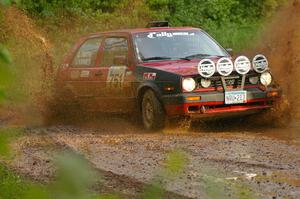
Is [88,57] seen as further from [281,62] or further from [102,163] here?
[102,163]

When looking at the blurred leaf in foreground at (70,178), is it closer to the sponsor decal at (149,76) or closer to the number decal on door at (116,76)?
the sponsor decal at (149,76)

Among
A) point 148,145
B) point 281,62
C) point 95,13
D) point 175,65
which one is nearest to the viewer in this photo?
point 148,145

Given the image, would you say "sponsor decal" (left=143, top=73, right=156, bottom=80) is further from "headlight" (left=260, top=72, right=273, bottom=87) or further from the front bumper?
"headlight" (left=260, top=72, right=273, bottom=87)

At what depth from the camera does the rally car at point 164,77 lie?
9.34m

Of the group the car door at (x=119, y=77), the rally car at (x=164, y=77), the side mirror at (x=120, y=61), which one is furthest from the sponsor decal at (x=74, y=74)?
the side mirror at (x=120, y=61)

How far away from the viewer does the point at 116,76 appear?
33.7 feet

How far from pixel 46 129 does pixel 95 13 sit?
37.0 ft

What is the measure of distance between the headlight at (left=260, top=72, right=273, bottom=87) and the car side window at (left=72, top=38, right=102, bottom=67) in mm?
2609

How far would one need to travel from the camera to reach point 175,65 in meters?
9.70

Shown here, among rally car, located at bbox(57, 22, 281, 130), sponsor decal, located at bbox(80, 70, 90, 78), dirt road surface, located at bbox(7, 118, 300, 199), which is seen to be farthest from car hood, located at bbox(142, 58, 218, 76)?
sponsor decal, located at bbox(80, 70, 90, 78)

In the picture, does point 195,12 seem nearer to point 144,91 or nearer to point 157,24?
point 157,24

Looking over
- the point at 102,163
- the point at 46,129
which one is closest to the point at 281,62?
the point at 46,129

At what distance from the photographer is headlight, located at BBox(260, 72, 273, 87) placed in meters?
9.71

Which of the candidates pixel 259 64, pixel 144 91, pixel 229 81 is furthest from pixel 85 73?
pixel 259 64
